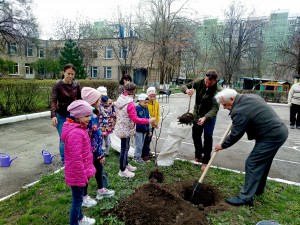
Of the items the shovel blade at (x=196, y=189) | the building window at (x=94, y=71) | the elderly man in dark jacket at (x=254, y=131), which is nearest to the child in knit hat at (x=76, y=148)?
the shovel blade at (x=196, y=189)

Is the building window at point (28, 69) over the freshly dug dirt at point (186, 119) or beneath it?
over

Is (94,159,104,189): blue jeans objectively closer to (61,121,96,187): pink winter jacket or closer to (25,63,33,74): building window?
(61,121,96,187): pink winter jacket

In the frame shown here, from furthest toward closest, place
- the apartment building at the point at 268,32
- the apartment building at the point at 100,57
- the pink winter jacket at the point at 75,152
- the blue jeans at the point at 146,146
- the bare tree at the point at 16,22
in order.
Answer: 1. the apartment building at the point at 268,32
2. the apartment building at the point at 100,57
3. the bare tree at the point at 16,22
4. the blue jeans at the point at 146,146
5. the pink winter jacket at the point at 75,152

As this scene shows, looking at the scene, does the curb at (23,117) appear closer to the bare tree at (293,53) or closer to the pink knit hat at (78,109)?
the pink knit hat at (78,109)

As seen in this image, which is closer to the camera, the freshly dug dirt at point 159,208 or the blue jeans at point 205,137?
the freshly dug dirt at point 159,208

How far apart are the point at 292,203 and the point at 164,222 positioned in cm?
196

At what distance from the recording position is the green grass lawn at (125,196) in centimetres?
266

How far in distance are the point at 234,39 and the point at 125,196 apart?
1097 inches

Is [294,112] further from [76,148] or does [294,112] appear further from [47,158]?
[76,148]

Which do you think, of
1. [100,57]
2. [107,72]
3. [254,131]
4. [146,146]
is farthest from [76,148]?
[107,72]

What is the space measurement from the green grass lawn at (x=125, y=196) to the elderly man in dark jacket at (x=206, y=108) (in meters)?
0.59

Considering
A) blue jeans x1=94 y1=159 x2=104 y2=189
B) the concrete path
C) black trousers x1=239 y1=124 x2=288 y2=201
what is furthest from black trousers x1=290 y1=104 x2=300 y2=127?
blue jeans x1=94 y1=159 x2=104 y2=189

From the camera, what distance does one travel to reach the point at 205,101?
4.14 m

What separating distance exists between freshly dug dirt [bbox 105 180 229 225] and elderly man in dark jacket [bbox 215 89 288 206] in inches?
17.4
